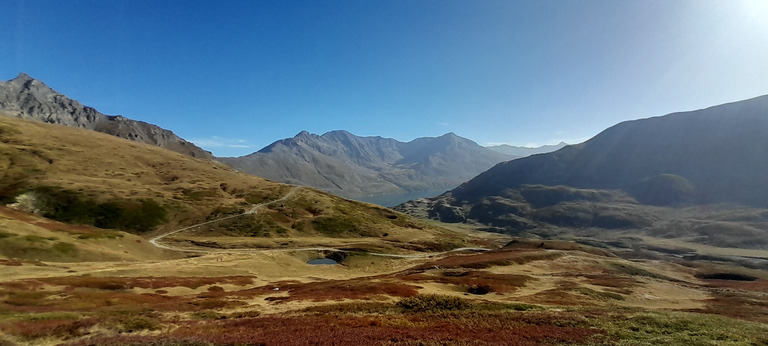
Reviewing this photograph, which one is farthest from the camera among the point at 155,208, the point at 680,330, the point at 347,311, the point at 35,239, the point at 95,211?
the point at 155,208

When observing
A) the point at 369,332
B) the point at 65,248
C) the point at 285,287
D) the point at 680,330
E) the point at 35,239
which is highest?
the point at 35,239

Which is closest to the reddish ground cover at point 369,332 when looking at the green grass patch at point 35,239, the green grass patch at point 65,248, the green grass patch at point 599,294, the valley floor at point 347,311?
the valley floor at point 347,311

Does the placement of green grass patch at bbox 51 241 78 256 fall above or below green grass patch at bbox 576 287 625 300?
above

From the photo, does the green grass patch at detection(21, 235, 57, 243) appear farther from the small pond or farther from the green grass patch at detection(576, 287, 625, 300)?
the green grass patch at detection(576, 287, 625, 300)

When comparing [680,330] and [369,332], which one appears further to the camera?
[680,330]

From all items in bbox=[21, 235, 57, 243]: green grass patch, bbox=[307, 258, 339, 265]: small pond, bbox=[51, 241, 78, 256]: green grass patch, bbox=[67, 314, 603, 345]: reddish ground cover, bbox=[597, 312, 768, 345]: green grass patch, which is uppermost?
bbox=[21, 235, 57, 243]: green grass patch

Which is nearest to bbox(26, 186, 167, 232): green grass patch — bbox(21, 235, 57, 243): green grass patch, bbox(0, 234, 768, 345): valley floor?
bbox(21, 235, 57, 243): green grass patch

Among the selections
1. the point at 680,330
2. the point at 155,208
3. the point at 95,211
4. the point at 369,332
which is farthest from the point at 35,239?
the point at 680,330

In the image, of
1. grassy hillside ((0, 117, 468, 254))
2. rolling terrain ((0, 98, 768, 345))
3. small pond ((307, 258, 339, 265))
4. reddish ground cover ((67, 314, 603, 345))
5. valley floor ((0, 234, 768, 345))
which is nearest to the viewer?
reddish ground cover ((67, 314, 603, 345))

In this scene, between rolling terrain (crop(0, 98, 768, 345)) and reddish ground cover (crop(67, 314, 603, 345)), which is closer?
reddish ground cover (crop(67, 314, 603, 345))

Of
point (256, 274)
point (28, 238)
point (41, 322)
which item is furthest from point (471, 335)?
point (28, 238)

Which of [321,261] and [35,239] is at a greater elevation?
[35,239]

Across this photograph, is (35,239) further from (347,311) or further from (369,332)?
(369,332)

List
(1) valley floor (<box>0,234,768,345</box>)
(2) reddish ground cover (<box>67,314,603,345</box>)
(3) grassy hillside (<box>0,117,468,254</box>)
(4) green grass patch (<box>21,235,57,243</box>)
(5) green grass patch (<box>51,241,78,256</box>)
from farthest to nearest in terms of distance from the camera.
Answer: (3) grassy hillside (<box>0,117,468,254</box>) < (5) green grass patch (<box>51,241,78,256</box>) < (4) green grass patch (<box>21,235,57,243</box>) < (1) valley floor (<box>0,234,768,345</box>) < (2) reddish ground cover (<box>67,314,603,345</box>)
